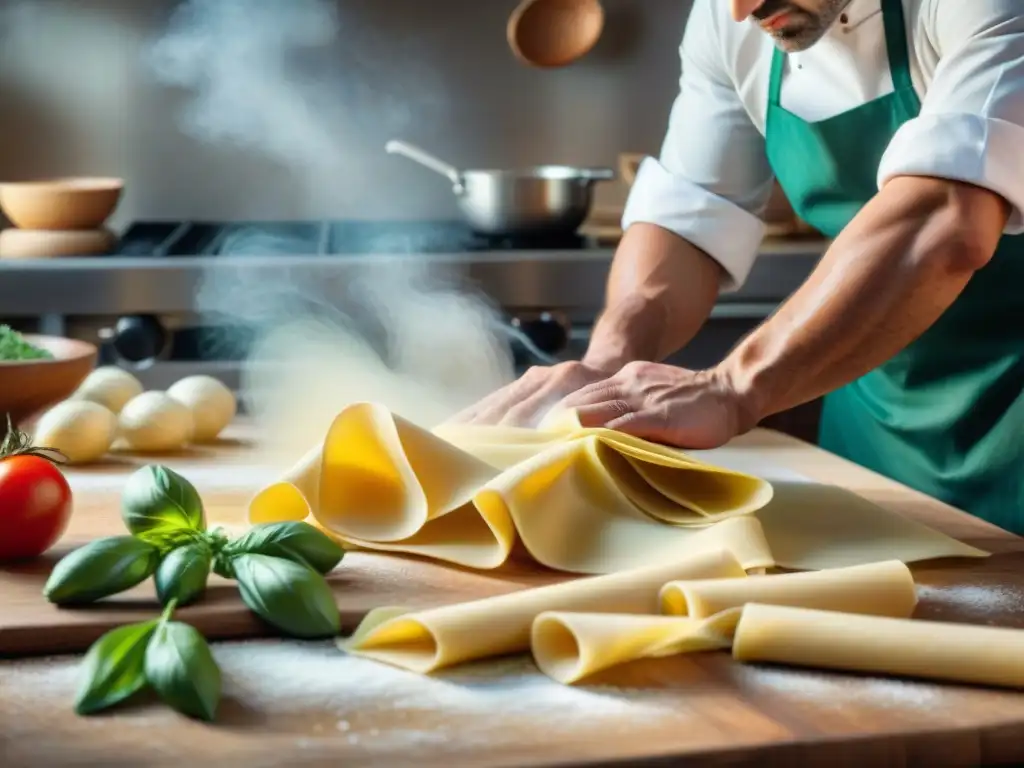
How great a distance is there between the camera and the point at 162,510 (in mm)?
1015

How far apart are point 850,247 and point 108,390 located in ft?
2.87

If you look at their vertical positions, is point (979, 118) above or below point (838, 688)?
above

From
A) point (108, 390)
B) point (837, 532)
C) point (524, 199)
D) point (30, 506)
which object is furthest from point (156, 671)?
point (524, 199)

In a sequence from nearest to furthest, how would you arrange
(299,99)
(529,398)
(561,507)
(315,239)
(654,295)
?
(561,507), (529,398), (654,295), (315,239), (299,99)

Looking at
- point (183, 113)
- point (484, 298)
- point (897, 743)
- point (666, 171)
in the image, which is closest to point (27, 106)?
point (183, 113)

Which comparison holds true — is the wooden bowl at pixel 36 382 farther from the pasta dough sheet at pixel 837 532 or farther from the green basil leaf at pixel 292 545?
the pasta dough sheet at pixel 837 532

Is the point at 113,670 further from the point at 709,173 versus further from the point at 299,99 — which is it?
the point at 299,99

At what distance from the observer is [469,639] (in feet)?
2.81

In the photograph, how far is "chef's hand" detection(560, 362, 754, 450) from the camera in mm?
1296

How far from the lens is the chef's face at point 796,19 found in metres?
1.42

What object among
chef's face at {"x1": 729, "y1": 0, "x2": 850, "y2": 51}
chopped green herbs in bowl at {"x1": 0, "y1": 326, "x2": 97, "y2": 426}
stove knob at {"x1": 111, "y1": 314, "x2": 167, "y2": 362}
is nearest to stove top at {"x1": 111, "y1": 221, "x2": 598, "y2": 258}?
stove knob at {"x1": 111, "y1": 314, "x2": 167, "y2": 362}

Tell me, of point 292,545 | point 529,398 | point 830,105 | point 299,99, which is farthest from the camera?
point 299,99

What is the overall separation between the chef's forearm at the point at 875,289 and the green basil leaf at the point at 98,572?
654 millimetres

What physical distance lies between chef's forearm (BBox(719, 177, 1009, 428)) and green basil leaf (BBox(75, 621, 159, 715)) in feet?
2.38
